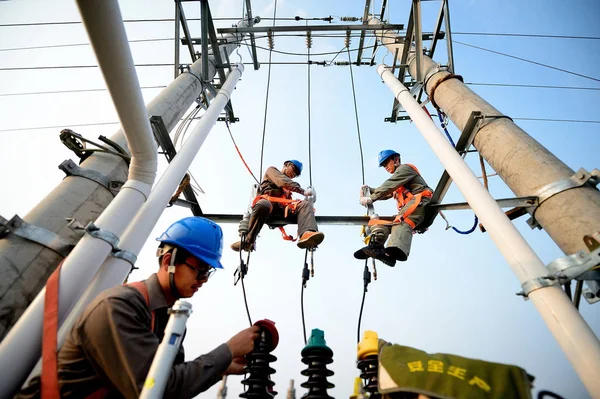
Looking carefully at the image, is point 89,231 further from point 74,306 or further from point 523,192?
point 523,192

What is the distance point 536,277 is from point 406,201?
3.24 m

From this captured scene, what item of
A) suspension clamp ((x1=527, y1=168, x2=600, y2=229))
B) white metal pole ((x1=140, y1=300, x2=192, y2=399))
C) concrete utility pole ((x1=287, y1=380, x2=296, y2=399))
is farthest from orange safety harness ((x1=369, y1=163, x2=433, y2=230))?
white metal pole ((x1=140, y1=300, x2=192, y2=399))

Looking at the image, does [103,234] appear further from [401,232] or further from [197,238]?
[401,232]

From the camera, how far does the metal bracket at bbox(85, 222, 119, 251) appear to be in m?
2.11

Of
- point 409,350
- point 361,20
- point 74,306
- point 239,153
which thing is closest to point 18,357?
point 74,306

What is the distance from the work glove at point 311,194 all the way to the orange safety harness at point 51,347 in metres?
3.45

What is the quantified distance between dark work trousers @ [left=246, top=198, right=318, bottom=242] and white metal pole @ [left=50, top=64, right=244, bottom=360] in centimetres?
149

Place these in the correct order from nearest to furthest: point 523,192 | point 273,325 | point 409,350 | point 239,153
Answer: point 409,350, point 273,325, point 523,192, point 239,153

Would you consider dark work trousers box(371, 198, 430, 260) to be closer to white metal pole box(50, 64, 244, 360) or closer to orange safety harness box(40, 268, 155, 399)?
white metal pole box(50, 64, 244, 360)

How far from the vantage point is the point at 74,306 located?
1967 mm

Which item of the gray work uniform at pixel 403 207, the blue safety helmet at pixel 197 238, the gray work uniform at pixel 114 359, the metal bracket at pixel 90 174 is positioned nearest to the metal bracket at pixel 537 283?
the gray work uniform at pixel 114 359

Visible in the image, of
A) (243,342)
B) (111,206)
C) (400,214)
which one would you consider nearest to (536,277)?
(243,342)

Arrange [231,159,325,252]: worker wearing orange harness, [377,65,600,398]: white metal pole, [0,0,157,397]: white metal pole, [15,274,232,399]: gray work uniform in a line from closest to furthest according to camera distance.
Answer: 1. [15,274,232,399]: gray work uniform
2. [0,0,157,397]: white metal pole
3. [377,65,600,398]: white metal pole
4. [231,159,325,252]: worker wearing orange harness

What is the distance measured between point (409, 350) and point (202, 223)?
6.38 feet
